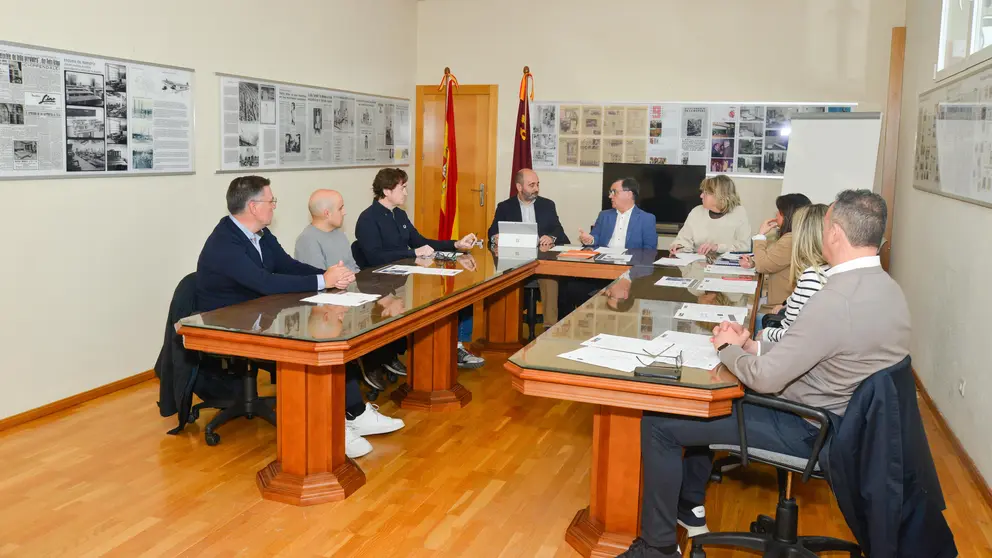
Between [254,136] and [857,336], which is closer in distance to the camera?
[857,336]

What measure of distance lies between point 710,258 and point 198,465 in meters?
3.29

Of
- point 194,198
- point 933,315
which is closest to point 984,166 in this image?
point 933,315

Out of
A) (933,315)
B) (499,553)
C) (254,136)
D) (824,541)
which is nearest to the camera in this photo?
(824,541)

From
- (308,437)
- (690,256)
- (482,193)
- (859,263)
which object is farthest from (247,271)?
(482,193)

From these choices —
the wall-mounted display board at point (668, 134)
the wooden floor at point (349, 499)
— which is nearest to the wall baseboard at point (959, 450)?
the wooden floor at point (349, 499)

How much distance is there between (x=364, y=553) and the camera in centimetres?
293

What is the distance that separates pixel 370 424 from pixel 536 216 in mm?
2768

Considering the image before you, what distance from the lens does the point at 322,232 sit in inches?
181

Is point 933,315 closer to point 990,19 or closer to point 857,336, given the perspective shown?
point 990,19

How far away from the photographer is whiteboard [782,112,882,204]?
6523 mm

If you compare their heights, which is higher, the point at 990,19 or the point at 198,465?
the point at 990,19

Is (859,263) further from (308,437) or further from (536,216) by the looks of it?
(536,216)

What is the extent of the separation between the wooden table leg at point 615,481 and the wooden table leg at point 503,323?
293cm

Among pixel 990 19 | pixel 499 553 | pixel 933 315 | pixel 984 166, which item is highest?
pixel 990 19
